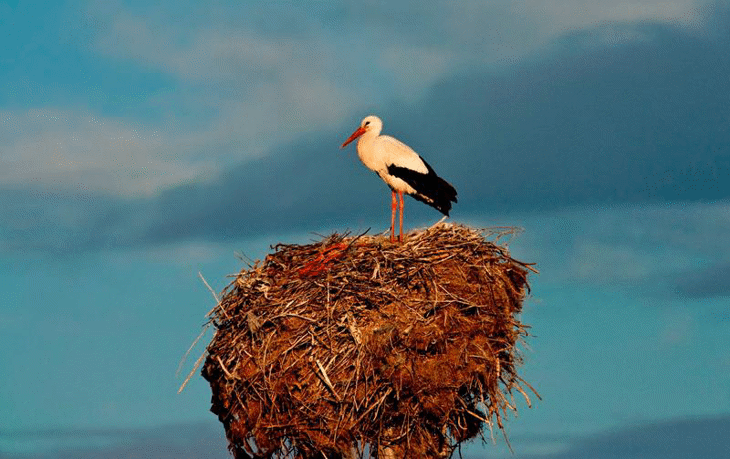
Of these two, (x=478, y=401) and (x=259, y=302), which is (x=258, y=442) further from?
(x=478, y=401)

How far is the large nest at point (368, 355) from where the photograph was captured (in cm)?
1359

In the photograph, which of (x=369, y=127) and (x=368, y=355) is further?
(x=369, y=127)

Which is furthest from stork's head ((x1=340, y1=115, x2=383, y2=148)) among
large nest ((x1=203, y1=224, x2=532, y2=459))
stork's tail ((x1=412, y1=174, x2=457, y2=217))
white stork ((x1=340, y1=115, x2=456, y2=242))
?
large nest ((x1=203, y1=224, x2=532, y2=459))

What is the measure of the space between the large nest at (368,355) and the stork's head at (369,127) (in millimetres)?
3494

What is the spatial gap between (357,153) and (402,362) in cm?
499

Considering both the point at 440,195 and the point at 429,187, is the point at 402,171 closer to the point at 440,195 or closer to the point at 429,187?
the point at 429,187

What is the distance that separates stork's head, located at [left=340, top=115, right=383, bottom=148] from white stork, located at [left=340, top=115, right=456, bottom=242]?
0.35 ft

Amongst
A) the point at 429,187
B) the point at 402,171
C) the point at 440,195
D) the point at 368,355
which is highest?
the point at 402,171

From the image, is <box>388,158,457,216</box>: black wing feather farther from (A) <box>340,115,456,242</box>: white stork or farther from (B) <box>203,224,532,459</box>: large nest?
(B) <box>203,224,532,459</box>: large nest

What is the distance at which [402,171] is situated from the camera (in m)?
16.9

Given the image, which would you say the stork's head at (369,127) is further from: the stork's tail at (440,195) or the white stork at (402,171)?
the stork's tail at (440,195)

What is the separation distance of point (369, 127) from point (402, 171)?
1.26 metres

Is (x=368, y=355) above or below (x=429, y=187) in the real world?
below

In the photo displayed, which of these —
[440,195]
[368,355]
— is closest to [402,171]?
[440,195]
